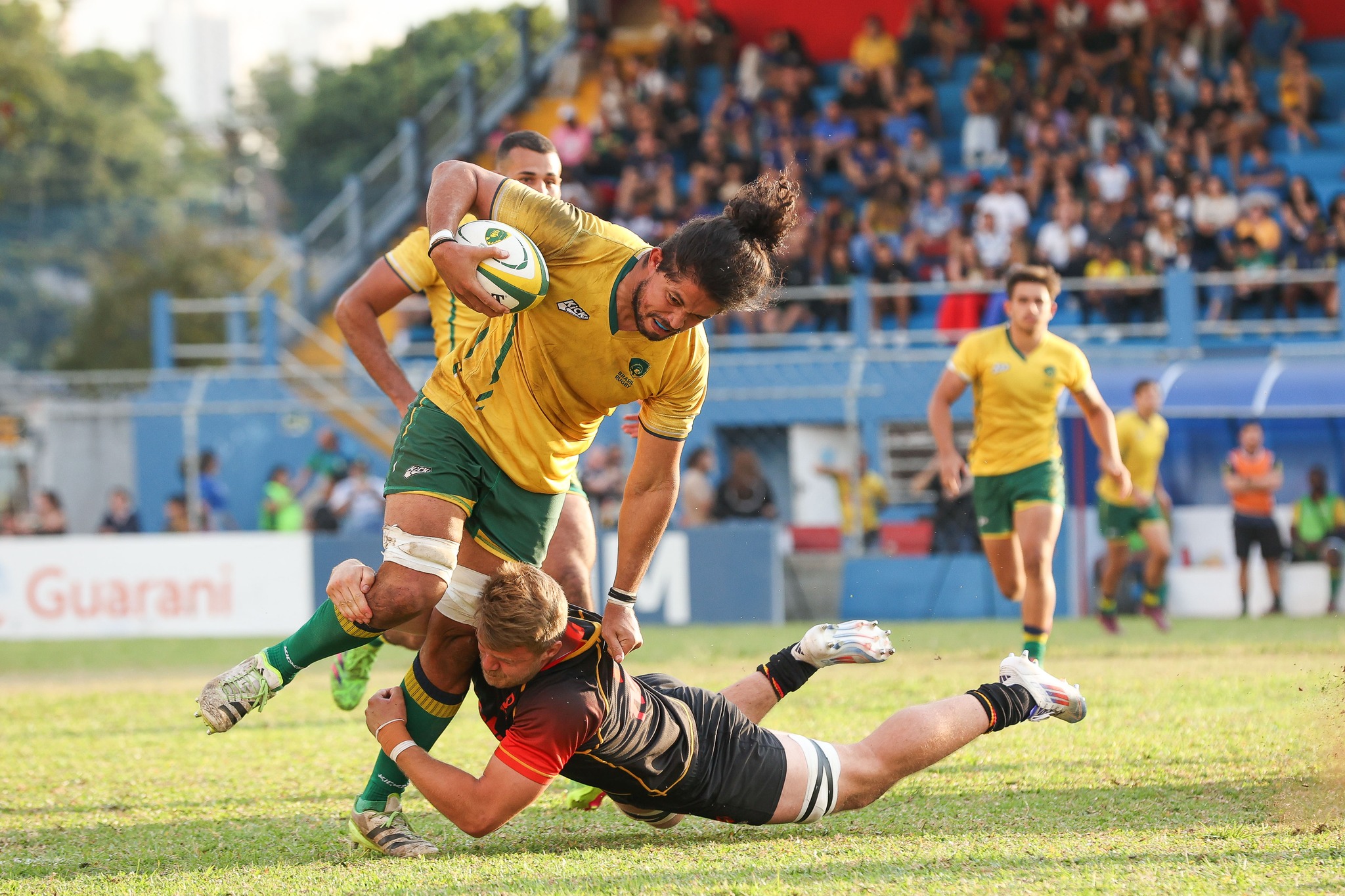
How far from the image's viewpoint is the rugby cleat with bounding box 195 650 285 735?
187 inches

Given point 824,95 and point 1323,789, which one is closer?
point 1323,789

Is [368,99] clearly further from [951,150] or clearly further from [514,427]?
[514,427]

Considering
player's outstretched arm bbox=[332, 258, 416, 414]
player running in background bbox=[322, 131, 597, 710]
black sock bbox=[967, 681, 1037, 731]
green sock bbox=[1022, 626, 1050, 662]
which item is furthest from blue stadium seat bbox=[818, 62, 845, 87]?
black sock bbox=[967, 681, 1037, 731]

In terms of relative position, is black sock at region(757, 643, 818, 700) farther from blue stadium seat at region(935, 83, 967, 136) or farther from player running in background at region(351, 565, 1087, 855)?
blue stadium seat at region(935, 83, 967, 136)

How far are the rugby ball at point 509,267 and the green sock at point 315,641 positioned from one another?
1242 mm

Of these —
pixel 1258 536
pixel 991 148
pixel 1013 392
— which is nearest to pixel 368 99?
pixel 991 148

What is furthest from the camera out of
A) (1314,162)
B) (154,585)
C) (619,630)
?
(1314,162)

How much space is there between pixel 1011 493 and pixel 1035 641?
2.95 ft

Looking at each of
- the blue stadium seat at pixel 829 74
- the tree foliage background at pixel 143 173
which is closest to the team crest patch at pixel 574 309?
the blue stadium seat at pixel 829 74

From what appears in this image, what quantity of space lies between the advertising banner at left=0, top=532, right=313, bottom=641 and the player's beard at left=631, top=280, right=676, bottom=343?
10708 mm

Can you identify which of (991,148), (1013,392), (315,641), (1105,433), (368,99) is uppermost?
(368,99)

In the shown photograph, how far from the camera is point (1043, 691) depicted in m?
5.28

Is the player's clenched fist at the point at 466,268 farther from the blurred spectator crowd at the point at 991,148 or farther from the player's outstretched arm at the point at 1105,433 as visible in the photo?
the blurred spectator crowd at the point at 991,148

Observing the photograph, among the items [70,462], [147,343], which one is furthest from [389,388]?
[147,343]
